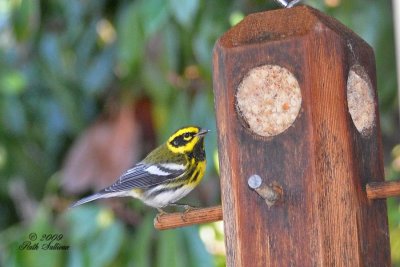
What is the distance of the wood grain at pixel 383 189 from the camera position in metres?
3.20

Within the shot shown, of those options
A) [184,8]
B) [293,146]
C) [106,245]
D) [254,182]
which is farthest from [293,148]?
[106,245]

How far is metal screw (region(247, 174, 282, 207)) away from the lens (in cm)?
303

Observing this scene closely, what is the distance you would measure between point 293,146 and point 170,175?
1.41 metres

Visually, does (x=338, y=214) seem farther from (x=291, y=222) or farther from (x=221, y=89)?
(x=221, y=89)

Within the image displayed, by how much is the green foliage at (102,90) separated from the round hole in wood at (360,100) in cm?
127

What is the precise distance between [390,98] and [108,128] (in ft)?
5.17

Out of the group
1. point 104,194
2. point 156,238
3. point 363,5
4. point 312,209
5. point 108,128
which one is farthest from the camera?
point 108,128

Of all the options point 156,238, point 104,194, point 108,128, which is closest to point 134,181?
point 104,194

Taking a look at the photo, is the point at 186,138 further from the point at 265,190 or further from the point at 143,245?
the point at 265,190

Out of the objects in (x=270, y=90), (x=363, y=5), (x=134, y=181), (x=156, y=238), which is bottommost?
(x=156, y=238)

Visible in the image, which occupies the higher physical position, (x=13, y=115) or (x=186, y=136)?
(x=13, y=115)

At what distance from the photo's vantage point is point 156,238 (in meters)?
5.42

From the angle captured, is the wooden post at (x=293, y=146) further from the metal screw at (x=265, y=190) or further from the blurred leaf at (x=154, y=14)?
the blurred leaf at (x=154, y=14)

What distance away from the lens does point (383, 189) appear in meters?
3.23
